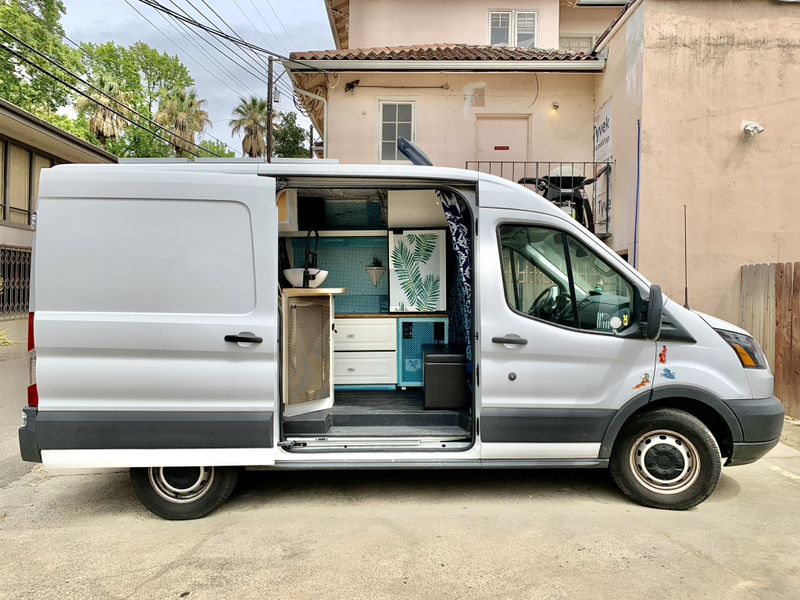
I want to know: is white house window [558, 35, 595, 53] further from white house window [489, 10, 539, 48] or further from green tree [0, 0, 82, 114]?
green tree [0, 0, 82, 114]

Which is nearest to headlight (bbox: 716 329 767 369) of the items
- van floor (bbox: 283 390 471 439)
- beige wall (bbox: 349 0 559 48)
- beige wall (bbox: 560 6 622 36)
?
van floor (bbox: 283 390 471 439)

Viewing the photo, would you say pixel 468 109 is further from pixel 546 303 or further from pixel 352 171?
pixel 546 303

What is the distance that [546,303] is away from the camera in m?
4.00

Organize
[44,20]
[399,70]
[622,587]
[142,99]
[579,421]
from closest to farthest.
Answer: [622,587], [579,421], [399,70], [44,20], [142,99]

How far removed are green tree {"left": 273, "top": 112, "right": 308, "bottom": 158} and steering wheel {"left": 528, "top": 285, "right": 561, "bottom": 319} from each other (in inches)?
1089

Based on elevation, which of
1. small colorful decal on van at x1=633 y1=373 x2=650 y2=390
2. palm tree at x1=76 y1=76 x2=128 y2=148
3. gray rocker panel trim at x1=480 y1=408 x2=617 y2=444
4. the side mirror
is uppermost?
palm tree at x1=76 y1=76 x2=128 y2=148

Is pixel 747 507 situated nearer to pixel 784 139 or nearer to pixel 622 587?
pixel 622 587

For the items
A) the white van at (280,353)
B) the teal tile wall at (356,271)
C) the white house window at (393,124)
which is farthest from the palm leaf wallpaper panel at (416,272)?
the white house window at (393,124)

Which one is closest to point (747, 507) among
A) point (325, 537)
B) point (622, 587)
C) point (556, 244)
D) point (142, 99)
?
point (622, 587)

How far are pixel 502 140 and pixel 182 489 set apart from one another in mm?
8829

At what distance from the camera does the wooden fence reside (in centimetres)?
661

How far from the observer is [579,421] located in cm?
→ 385

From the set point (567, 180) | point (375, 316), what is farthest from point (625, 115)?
point (375, 316)

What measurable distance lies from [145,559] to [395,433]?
Answer: 1.84m
